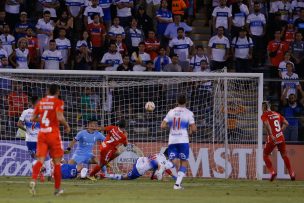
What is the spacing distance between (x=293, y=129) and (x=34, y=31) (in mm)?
8656

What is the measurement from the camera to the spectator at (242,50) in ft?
→ 102

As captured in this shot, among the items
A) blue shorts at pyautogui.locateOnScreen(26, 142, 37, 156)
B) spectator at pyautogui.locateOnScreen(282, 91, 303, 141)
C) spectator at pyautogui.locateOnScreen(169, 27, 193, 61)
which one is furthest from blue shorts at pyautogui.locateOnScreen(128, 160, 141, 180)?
spectator at pyautogui.locateOnScreen(169, 27, 193, 61)

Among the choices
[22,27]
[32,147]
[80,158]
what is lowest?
[80,158]

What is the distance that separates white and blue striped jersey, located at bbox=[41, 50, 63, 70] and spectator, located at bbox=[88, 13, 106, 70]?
4.38 ft

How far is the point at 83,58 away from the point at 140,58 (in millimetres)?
1775

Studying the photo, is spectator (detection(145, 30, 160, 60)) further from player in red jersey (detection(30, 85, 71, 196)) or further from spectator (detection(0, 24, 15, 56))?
player in red jersey (detection(30, 85, 71, 196))

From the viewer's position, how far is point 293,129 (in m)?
28.7

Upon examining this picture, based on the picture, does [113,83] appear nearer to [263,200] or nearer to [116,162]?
[116,162]

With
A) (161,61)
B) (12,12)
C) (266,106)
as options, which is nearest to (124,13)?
(161,61)

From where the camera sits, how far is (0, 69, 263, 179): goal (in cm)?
2703

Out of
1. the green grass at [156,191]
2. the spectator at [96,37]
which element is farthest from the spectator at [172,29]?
the green grass at [156,191]

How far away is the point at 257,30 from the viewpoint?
32.0 metres

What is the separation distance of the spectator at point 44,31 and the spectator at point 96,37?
1.24 metres

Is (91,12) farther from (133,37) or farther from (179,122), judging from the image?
(179,122)
